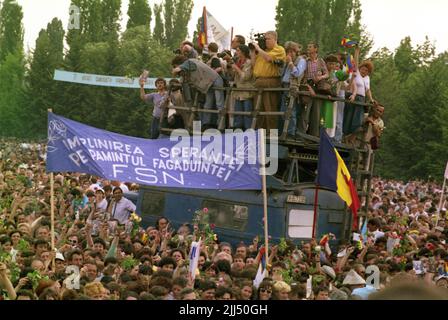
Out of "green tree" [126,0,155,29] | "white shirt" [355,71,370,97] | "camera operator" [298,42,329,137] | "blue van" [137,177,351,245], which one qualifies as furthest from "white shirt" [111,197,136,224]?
"green tree" [126,0,155,29]

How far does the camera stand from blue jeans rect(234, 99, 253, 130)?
1612cm

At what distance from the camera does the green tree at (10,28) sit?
90.1 metres

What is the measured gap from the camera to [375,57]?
58.7 m

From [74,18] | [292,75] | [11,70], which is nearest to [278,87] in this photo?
[292,75]

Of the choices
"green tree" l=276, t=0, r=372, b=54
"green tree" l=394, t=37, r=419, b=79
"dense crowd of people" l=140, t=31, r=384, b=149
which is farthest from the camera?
"green tree" l=394, t=37, r=419, b=79

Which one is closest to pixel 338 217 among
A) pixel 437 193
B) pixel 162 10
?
pixel 437 193

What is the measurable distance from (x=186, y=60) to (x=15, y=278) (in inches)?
275

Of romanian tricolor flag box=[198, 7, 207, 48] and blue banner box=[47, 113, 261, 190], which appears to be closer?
blue banner box=[47, 113, 261, 190]

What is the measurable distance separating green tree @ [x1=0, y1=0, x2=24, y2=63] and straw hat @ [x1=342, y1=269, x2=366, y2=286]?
8036 centimetres

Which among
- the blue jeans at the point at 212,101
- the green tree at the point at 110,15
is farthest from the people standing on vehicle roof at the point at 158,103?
the green tree at the point at 110,15

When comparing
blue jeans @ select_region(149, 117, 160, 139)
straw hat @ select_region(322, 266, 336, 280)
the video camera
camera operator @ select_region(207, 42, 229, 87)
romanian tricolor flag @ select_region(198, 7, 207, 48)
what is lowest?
straw hat @ select_region(322, 266, 336, 280)

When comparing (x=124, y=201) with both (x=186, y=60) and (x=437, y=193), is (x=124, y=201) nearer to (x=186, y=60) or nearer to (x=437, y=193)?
(x=186, y=60)

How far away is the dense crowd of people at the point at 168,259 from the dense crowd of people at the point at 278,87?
5.31 ft

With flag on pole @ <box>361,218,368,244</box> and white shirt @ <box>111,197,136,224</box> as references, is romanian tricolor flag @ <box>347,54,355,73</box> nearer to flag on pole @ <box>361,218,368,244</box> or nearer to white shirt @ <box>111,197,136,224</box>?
flag on pole @ <box>361,218,368,244</box>
